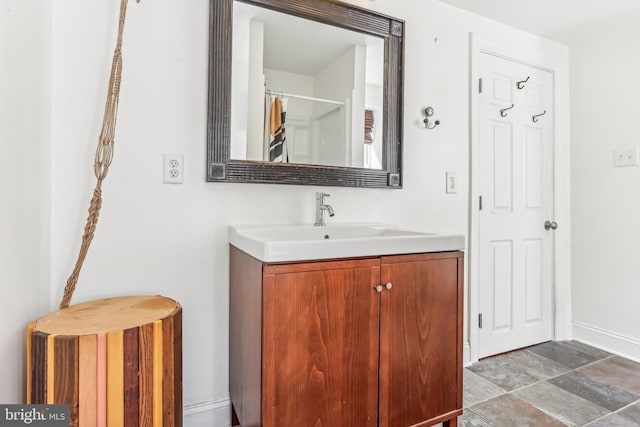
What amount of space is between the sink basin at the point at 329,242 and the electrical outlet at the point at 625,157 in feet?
5.48

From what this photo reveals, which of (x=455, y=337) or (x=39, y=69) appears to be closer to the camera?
(x=39, y=69)

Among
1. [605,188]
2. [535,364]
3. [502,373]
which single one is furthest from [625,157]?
[502,373]

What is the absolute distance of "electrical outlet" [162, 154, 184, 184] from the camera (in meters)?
1.38

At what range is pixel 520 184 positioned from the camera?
2328 millimetres

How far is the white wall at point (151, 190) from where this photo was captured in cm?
125

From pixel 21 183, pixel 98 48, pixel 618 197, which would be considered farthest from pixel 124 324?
pixel 618 197

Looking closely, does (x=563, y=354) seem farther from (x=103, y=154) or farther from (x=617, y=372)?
(x=103, y=154)

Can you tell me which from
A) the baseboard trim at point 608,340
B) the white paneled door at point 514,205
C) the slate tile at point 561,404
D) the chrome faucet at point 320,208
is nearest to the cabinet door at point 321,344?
the chrome faucet at point 320,208

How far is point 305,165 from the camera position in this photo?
1606mm

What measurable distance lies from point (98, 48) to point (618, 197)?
3017 millimetres

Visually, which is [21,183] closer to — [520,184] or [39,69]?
[39,69]

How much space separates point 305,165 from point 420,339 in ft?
2.94

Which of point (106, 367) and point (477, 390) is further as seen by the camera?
point (477, 390)

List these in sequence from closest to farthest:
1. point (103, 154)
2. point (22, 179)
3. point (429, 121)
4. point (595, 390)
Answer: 1. point (22, 179)
2. point (103, 154)
3. point (595, 390)
4. point (429, 121)
